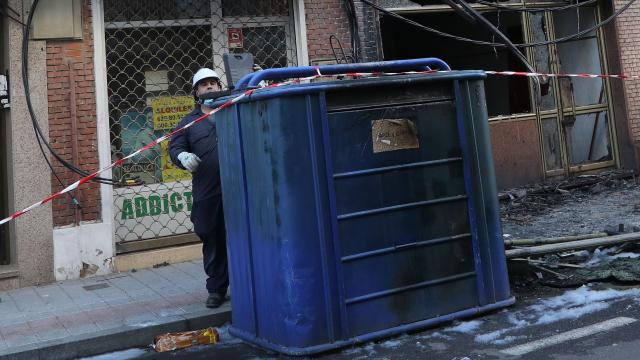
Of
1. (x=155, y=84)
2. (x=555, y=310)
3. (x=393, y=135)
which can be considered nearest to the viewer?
(x=393, y=135)

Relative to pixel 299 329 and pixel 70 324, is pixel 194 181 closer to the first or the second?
pixel 70 324

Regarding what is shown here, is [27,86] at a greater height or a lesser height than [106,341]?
greater

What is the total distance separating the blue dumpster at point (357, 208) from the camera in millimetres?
4508

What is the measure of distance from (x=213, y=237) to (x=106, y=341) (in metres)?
1.19

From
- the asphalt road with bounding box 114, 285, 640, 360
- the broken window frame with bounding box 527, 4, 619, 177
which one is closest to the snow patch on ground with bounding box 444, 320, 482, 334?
the asphalt road with bounding box 114, 285, 640, 360

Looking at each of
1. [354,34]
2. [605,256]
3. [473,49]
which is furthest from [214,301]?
[473,49]

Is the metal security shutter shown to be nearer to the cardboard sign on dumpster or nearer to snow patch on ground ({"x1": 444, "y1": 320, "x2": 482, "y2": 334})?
the cardboard sign on dumpster

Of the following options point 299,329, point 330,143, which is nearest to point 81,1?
point 330,143

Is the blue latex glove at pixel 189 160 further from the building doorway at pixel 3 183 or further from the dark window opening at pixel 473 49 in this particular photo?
the dark window opening at pixel 473 49

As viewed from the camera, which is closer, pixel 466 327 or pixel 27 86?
pixel 466 327

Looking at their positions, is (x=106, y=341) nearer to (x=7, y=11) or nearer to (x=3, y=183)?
(x=3, y=183)

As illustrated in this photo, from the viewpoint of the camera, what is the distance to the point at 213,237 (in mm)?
5832

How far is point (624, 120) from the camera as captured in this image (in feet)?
38.3

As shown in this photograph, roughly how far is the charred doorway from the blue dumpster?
6.09 meters
